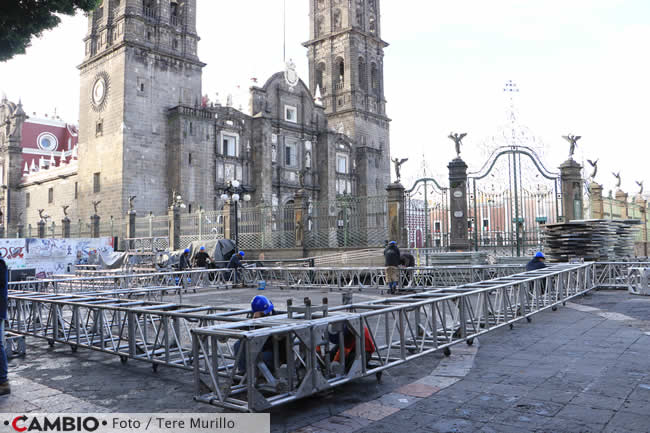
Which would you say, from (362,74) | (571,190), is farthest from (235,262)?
(362,74)

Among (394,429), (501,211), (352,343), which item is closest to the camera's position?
(394,429)

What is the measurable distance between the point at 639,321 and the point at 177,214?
2149 centimetres

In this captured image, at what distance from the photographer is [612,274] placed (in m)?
14.6

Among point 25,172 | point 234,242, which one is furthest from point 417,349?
point 25,172

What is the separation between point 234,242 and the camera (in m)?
22.6

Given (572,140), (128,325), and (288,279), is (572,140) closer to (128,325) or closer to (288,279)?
(288,279)

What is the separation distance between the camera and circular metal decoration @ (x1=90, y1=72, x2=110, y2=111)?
33.5 m

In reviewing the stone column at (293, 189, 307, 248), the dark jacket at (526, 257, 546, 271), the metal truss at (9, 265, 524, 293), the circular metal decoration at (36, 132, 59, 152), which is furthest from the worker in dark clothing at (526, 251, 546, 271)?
the circular metal decoration at (36, 132, 59, 152)

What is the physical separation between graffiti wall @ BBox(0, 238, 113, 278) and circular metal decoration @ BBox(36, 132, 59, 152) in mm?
36333

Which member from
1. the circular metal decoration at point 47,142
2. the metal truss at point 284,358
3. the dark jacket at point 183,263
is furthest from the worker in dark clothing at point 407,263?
the circular metal decoration at point 47,142

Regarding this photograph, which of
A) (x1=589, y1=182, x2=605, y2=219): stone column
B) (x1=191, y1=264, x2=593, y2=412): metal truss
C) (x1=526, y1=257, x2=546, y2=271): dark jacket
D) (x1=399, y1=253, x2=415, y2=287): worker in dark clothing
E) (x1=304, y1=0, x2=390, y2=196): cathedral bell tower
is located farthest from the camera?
(x1=304, y1=0, x2=390, y2=196): cathedral bell tower

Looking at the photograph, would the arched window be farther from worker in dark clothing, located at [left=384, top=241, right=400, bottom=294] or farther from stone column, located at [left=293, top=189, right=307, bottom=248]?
worker in dark clothing, located at [left=384, top=241, right=400, bottom=294]

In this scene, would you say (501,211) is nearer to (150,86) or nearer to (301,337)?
(301,337)

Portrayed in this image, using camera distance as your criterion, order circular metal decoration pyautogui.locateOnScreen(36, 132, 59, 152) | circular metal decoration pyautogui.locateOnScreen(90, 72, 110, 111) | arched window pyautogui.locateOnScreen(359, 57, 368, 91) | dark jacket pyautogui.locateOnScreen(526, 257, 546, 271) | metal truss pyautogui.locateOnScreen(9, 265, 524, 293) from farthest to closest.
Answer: circular metal decoration pyautogui.locateOnScreen(36, 132, 59, 152) < arched window pyautogui.locateOnScreen(359, 57, 368, 91) < circular metal decoration pyautogui.locateOnScreen(90, 72, 110, 111) < metal truss pyautogui.locateOnScreen(9, 265, 524, 293) < dark jacket pyautogui.locateOnScreen(526, 257, 546, 271)
